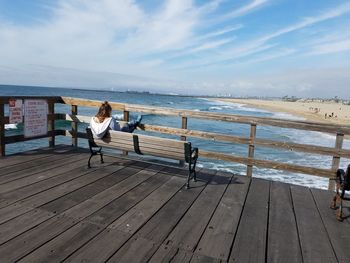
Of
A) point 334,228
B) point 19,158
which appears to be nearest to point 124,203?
point 334,228

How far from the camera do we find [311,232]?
10.0 feet

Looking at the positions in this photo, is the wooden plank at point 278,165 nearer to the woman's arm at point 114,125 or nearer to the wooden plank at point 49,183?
the woman's arm at point 114,125

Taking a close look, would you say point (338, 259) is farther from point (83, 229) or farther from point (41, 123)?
point (41, 123)

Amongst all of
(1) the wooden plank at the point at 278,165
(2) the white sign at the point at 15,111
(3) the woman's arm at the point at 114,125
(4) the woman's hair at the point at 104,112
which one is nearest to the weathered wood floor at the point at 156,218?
(1) the wooden plank at the point at 278,165

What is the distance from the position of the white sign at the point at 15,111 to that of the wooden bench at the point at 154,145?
1.65 meters

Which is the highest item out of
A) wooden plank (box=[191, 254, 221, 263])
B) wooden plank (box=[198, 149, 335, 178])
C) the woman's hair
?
the woman's hair

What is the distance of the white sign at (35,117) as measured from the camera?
5542 mm

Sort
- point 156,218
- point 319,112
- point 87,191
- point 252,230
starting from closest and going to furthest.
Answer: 1. point 252,230
2. point 156,218
3. point 87,191
4. point 319,112

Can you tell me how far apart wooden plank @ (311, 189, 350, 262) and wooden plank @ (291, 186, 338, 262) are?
0.05m

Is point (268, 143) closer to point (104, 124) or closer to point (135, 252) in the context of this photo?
point (104, 124)

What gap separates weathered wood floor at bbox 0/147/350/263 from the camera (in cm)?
249

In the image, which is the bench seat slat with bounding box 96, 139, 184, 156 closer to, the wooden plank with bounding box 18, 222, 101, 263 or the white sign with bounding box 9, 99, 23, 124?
the wooden plank with bounding box 18, 222, 101, 263

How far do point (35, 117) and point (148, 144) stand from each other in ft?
8.97

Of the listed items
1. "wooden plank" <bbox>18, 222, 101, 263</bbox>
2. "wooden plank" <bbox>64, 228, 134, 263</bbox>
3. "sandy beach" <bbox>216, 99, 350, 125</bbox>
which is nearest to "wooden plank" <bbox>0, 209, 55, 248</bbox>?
"wooden plank" <bbox>18, 222, 101, 263</bbox>
